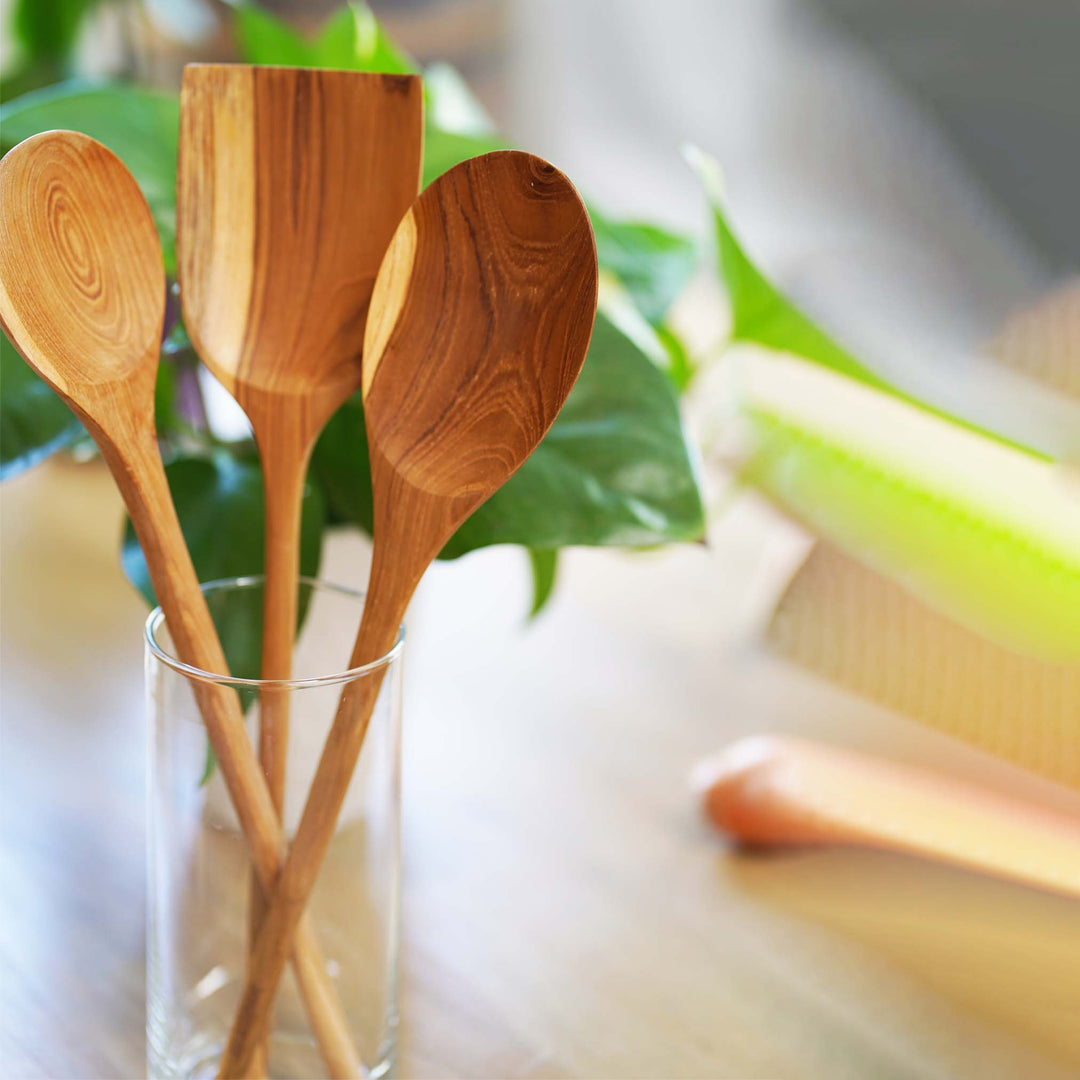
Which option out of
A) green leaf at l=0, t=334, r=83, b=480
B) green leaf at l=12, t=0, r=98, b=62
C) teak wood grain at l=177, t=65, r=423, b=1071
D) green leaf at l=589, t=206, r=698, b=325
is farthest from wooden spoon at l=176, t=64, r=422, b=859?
green leaf at l=12, t=0, r=98, b=62

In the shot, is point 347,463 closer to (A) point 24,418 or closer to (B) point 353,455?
(B) point 353,455

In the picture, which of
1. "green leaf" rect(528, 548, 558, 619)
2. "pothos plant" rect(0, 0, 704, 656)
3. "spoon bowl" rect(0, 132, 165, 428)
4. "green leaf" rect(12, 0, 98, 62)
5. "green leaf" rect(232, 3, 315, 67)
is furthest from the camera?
"green leaf" rect(12, 0, 98, 62)

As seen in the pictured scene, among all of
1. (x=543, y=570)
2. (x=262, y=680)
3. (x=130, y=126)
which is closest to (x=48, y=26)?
(x=130, y=126)

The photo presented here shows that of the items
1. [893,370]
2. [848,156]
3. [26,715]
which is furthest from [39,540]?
[848,156]

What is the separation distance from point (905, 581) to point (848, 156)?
0.91 m

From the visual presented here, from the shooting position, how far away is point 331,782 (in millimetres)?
283

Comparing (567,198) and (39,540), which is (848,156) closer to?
(39,540)

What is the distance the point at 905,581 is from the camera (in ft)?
1.70

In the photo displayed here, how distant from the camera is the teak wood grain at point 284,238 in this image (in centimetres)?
31

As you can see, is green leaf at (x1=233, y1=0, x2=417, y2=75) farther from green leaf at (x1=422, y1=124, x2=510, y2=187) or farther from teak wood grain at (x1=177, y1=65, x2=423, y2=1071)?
teak wood grain at (x1=177, y1=65, x2=423, y2=1071)

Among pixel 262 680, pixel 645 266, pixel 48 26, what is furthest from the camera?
pixel 48 26

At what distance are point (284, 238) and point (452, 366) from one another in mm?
72

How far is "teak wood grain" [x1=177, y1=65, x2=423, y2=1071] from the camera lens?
1.01 feet

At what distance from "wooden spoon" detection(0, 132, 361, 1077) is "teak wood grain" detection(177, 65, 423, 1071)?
2 centimetres
